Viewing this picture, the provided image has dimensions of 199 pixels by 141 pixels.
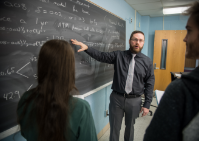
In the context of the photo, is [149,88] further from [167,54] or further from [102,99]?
[167,54]

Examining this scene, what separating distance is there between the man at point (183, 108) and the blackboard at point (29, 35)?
95cm

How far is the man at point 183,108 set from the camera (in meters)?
0.51

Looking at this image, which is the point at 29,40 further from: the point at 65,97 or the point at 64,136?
the point at 64,136

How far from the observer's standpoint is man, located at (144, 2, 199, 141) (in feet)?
1.66

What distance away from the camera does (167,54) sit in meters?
4.55

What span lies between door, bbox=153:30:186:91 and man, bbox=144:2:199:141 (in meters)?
4.39

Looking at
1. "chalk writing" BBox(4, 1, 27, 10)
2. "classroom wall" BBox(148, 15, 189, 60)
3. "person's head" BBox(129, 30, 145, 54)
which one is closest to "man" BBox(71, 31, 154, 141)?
"person's head" BBox(129, 30, 145, 54)

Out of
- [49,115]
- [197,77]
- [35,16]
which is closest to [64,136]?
[49,115]

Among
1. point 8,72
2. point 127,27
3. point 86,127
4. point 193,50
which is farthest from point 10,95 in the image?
point 127,27

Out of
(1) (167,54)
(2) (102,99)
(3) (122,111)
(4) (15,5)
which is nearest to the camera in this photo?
(4) (15,5)

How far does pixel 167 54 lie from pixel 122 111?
138 inches

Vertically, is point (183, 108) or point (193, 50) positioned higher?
point (193, 50)

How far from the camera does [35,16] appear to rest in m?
1.08

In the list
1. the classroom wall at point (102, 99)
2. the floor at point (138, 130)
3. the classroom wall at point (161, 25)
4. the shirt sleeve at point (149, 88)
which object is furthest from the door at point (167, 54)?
the shirt sleeve at point (149, 88)
